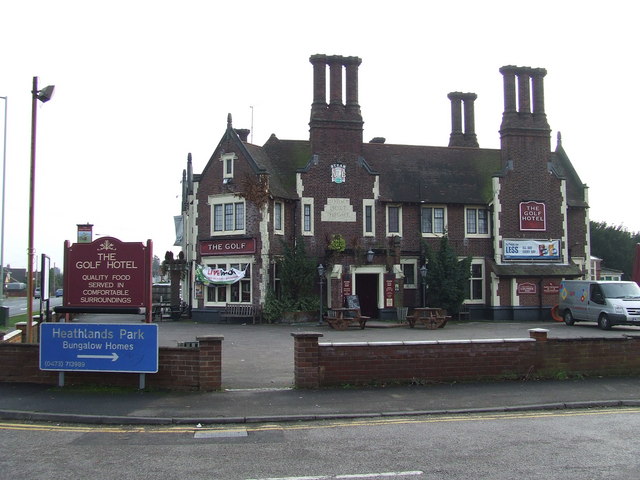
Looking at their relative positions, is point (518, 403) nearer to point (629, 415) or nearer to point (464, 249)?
point (629, 415)

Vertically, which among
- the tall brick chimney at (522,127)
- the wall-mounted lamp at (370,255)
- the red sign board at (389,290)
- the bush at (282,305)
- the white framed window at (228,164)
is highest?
the tall brick chimney at (522,127)

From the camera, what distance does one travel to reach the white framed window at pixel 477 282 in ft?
108

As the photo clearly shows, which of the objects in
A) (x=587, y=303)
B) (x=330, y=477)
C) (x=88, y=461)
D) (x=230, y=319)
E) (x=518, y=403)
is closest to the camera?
(x=330, y=477)

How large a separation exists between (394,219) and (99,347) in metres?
22.6

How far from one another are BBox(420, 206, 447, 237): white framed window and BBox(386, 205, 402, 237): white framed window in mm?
1320

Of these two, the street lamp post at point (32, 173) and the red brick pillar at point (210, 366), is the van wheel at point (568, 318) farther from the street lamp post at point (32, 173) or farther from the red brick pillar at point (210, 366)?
the street lamp post at point (32, 173)

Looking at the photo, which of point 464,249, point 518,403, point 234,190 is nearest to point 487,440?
point 518,403

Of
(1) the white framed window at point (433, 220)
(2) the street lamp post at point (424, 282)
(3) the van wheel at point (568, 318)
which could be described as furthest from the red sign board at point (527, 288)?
(2) the street lamp post at point (424, 282)

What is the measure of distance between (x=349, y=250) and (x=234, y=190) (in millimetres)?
6450

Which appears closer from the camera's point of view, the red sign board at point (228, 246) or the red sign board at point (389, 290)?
the red sign board at point (228, 246)

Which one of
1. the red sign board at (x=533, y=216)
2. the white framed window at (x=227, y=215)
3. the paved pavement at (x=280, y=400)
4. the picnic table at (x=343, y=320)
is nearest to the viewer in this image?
the paved pavement at (x=280, y=400)

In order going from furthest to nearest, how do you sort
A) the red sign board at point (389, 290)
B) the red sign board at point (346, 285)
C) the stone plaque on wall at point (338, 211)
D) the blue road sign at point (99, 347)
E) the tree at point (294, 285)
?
the stone plaque on wall at point (338, 211) < the red sign board at point (389, 290) < the red sign board at point (346, 285) < the tree at point (294, 285) < the blue road sign at point (99, 347)

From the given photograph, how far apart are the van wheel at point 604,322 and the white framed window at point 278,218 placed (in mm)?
14979

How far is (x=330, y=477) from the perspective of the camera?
6.60m
